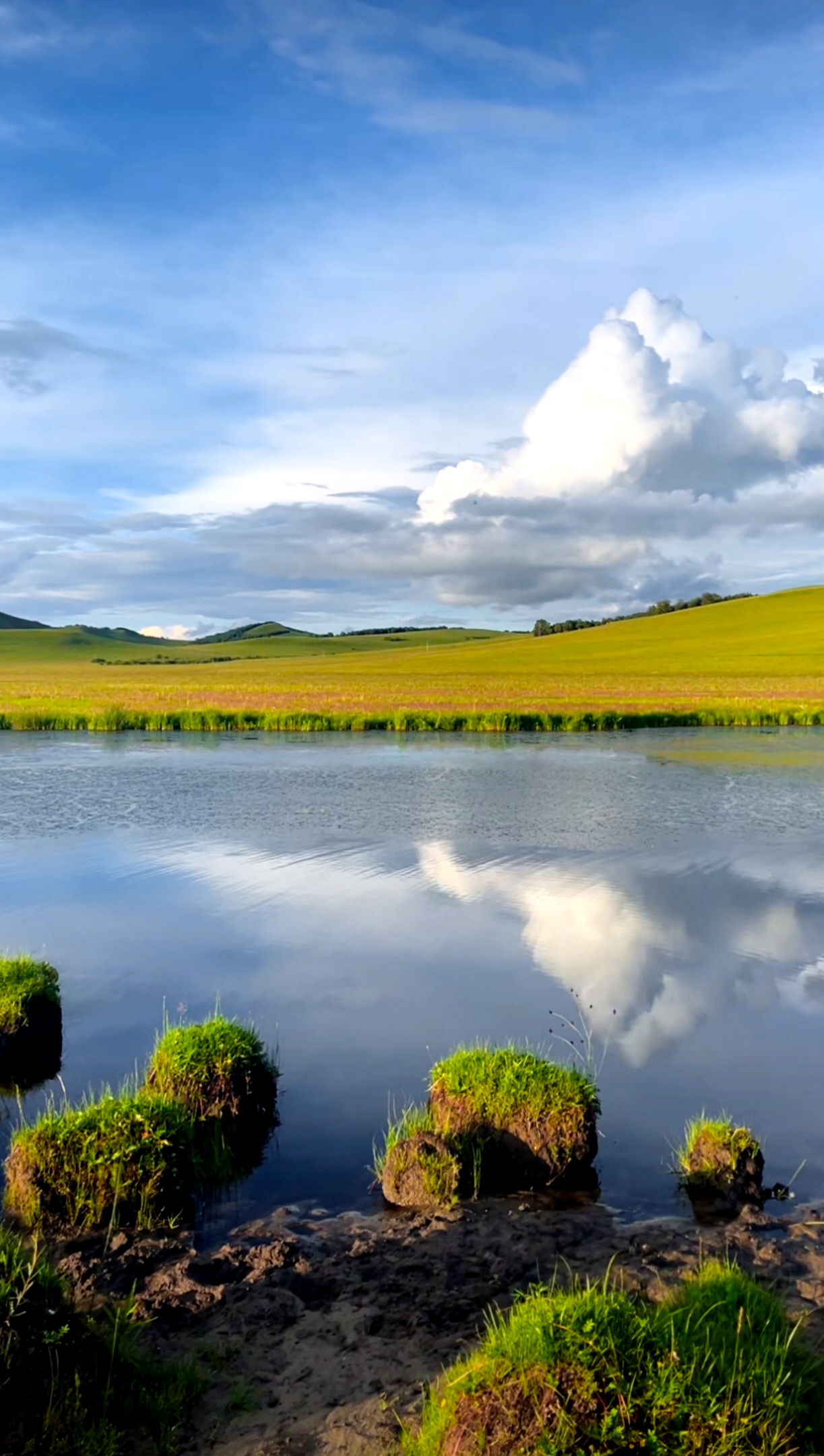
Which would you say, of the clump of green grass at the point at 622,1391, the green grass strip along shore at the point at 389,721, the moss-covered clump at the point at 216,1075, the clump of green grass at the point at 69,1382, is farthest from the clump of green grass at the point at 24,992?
the green grass strip along shore at the point at 389,721

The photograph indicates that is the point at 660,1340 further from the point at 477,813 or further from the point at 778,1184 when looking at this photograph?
the point at 477,813

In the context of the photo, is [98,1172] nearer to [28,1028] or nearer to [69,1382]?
[69,1382]

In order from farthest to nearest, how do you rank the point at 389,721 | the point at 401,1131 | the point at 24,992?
the point at 389,721, the point at 24,992, the point at 401,1131

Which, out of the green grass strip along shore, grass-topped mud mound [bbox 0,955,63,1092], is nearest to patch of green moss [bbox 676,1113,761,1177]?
grass-topped mud mound [bbox 0,955,63,1092]

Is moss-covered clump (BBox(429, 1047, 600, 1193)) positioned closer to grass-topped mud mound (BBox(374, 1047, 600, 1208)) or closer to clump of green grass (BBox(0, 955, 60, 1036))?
grass-topped mud mound (BBox(374, 1047, 600, 1208))

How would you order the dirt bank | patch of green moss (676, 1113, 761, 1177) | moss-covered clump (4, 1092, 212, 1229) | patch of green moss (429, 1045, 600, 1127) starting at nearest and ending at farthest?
the dirt bank
moss-covered clump (4, 1092, 212, 1229)
patch of green moss (676, 1113, 761, 1177)
patch of green moss (429, 1045, 600, 1127)

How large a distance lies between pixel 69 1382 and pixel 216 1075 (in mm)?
4857

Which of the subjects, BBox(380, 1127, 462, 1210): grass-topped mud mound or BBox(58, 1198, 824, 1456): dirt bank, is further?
BBox(380, 1127, 462, 1210): grass-topped mud mound

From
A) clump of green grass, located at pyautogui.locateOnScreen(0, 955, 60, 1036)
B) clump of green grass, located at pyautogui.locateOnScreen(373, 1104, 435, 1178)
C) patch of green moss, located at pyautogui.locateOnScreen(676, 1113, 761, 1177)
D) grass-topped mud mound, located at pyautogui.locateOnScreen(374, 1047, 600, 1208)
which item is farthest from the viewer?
clump of green grass, located at pyautogui.locateOnScreen(0, 955, 60, 1036)

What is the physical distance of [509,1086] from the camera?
9.64 meters

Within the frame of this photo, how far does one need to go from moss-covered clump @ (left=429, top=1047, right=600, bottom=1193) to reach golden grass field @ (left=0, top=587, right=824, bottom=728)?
4475 cm

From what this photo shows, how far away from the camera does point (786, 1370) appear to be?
5.23 metres

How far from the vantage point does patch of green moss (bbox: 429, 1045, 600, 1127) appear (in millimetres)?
9398

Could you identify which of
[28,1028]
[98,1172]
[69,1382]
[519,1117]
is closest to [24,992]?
[28,1028]
